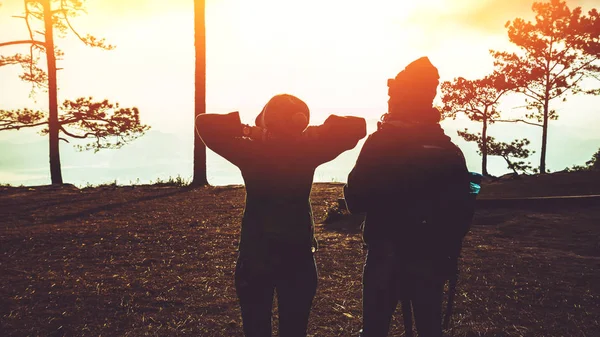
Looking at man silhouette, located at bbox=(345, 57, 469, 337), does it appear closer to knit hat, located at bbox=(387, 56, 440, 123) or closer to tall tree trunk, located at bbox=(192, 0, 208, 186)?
knit hat, located at bbox=(387, 56, 440, 123)

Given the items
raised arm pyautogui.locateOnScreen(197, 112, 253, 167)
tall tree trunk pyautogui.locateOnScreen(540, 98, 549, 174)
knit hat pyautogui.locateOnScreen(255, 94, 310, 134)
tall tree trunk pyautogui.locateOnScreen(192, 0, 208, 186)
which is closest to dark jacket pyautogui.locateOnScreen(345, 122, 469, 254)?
knit hat pyautogui.locateOnScreen(255, 94, 310, 134)

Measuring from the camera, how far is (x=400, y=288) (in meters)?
2.99

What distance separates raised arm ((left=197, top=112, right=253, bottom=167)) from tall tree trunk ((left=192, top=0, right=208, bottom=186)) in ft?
53.4

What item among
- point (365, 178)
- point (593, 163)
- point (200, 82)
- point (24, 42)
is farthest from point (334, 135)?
point (593, 163)

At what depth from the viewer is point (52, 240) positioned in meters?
9.52

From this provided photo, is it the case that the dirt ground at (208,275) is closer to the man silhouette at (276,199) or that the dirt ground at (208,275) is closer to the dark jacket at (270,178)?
the man silhouette at (276,199)

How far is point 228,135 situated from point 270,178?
357 millimetres

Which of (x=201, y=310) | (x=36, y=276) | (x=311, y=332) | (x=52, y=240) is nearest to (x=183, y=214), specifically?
(x=52, y=240)

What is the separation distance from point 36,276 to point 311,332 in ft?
14.6

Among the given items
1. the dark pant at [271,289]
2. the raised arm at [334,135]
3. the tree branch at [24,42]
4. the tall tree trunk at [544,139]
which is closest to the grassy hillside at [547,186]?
the tall tree trunk at [544,139]

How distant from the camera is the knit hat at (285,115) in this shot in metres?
2.79

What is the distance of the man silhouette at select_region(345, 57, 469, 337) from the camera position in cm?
293

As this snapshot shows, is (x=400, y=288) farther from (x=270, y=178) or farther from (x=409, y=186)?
(x=270, y=178)

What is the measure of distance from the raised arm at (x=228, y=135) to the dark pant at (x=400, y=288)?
3.33ft
